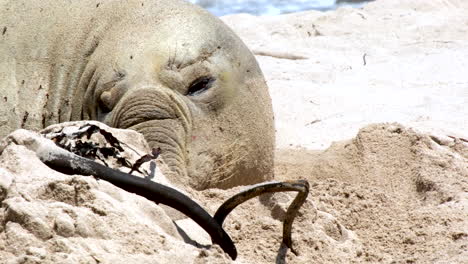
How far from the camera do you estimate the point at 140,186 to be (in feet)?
9.38

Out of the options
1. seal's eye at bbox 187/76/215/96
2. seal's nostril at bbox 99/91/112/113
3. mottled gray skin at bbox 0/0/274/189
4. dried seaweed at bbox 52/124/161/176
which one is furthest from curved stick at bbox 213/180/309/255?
seal's nostril at bbox 99/91/112/113

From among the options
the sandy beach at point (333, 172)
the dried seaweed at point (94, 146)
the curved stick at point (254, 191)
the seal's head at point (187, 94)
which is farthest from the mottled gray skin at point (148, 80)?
the curved stick at point (254, 191)

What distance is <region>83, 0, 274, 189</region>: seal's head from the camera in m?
4.07

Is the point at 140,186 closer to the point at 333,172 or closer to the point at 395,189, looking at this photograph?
the point at 395,189

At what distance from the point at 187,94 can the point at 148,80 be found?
0.18m

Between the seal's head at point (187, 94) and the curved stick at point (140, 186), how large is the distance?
1022 mm

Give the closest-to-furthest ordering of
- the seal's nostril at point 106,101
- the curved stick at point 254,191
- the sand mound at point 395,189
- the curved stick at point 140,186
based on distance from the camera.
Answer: the curved stick at point 140,186
the curved stick at point 254,191
the sand mound at point 395,189
the seal's nostril at point 106,101

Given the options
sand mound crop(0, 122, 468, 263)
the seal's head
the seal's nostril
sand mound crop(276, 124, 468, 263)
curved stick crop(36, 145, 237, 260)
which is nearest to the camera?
sand mound crop(0, 122, 468, 263)

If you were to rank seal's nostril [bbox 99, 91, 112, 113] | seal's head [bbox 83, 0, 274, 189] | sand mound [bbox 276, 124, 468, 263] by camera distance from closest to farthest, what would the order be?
sand mound [bbox 276, 124, 468, 263], seal's head [bbox 83, 0, 274, 189], seal's nostril [bbox 99, 91, 112, 113]

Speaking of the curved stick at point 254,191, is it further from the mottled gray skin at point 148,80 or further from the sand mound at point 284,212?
the mottled gray skin at point 148,80

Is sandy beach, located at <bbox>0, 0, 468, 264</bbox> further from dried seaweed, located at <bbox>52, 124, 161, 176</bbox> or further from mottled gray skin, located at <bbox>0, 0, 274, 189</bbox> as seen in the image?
mottled gray skin, located at <bbox>0, 0, 274, 189</bbox>

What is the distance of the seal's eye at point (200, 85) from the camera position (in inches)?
164

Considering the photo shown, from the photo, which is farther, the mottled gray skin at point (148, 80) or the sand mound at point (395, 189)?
the mottled gray skin at point (148, 80)

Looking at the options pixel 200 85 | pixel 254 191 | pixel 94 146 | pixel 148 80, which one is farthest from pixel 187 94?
pixel 254 191
